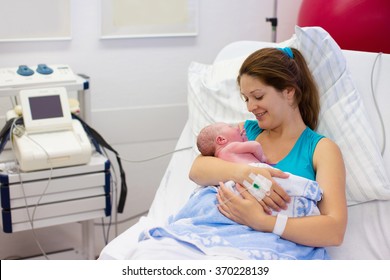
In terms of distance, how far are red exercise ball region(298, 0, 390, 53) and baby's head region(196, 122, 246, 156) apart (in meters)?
0.77

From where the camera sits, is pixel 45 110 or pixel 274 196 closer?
pixel 274 196

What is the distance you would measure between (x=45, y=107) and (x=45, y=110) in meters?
0.01

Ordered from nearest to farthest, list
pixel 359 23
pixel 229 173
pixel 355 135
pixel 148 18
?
1. pixel 229 173
2. pixel 355 135
3. pixel 359 23
4. pixel 148 18

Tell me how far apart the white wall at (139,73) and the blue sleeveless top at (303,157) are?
1.25 metres

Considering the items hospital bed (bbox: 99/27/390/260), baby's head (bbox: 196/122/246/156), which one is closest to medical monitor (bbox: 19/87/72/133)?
hospital bed (bbox: 99/27/390/260)

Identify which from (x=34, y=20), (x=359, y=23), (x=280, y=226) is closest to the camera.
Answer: (x=280, y=226)

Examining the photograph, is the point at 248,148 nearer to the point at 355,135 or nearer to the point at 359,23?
the point at 355,135

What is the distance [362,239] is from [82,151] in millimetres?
1055

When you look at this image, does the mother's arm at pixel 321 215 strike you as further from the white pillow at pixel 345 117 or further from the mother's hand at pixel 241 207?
the white pillow at pixel 345 117

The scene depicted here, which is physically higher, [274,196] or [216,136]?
[216,136]

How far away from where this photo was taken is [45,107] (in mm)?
2363

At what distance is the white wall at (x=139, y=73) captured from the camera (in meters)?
2.78

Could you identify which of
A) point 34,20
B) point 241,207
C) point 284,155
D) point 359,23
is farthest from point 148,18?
point 241,207

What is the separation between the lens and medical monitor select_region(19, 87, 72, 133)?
2.34 meters
